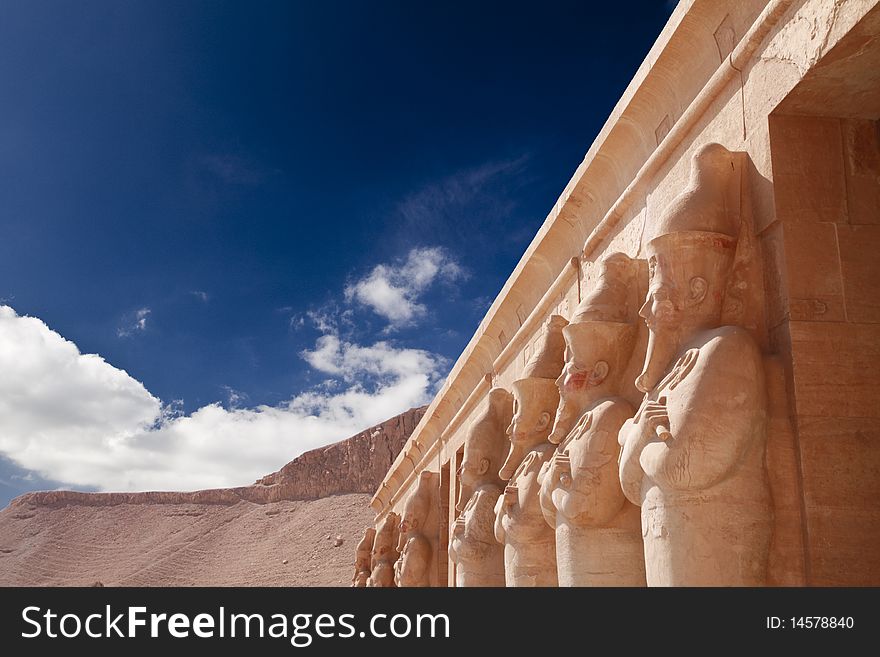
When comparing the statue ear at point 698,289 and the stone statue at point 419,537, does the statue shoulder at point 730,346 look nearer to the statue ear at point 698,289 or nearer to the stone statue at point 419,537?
the statue ear at point 698,289

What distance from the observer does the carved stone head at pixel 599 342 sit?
4.75m

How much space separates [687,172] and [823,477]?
1.80 metres

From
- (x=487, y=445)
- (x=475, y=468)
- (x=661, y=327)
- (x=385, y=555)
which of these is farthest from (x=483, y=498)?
(x=385, y=555)

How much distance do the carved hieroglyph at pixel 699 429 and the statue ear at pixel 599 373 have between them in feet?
2.80

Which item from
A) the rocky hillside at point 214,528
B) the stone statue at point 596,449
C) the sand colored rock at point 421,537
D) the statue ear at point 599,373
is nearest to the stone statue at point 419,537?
the sand colored rock at point 421,537

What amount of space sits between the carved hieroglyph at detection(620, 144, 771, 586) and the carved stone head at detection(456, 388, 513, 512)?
3.20 metres

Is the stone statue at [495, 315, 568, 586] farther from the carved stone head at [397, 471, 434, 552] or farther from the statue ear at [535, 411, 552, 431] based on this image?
the carved stone head at [397, 471, 434, 552]

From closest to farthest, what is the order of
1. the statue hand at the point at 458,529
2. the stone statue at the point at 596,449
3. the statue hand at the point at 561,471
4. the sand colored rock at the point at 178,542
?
1. the stone statue at the point at 596,449
2. the statue hand at the point at 561,471
3. the statue hand at the point at 458,529
4. the sand colored rock at the point at 178,542

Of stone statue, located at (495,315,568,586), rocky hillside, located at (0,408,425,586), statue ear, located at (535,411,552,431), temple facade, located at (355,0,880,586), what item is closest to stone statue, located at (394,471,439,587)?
stone statue, located at (495,315,568,586)

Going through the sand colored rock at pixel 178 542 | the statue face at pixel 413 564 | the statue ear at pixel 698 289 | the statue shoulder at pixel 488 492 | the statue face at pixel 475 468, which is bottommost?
the statue face at pixel 413 564

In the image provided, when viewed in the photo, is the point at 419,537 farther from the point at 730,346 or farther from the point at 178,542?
the point at 178,542

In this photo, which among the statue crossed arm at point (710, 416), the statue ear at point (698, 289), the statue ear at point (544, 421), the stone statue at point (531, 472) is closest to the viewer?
the statue crossed arm at point (710, 416)

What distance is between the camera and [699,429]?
3375 mm
